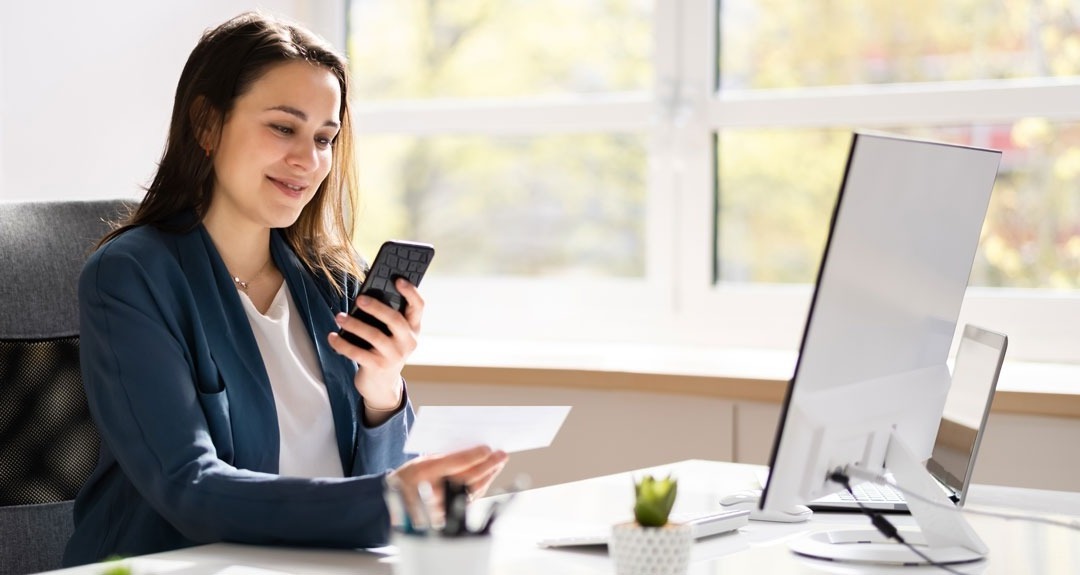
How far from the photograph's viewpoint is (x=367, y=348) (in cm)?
143

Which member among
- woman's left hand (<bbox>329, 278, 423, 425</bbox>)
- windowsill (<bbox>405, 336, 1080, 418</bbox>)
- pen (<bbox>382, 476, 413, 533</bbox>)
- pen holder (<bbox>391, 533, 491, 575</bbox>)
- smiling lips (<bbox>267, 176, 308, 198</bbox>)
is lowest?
windowsill (<bbox>405, 336, 1080, 418</bbox>)

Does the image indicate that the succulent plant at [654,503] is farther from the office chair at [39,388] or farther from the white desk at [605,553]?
the office chair at [39,388]

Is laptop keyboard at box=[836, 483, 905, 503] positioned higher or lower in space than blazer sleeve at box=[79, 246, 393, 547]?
lower

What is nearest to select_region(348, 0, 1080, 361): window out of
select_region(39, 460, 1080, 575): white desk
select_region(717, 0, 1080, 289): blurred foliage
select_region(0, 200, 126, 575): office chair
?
select_region(717, 0, 1080, 289): blurred foliage

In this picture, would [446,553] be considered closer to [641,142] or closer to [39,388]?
[39,388]

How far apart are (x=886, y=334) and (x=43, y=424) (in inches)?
40.7

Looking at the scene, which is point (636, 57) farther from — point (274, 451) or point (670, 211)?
point (274, 451)

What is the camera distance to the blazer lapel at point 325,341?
5.08 ft

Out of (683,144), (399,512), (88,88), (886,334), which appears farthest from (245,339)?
(683,144)

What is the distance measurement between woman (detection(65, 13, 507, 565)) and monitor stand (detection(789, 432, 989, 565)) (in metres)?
0.36

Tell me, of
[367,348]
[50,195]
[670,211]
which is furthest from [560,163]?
[367,348]

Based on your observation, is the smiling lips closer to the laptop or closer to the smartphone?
the smartphone

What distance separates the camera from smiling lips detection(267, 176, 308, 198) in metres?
1.53

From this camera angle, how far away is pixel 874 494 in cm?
150
